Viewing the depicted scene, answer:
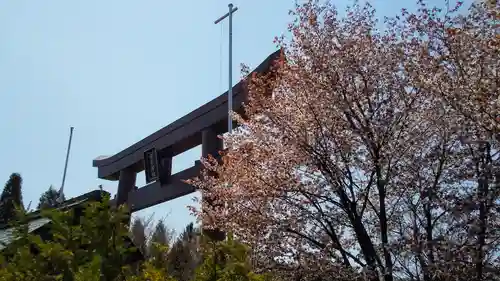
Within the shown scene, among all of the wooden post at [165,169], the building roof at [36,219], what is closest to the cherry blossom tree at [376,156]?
the building roof at [36,219]

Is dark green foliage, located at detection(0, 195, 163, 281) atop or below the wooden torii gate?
below

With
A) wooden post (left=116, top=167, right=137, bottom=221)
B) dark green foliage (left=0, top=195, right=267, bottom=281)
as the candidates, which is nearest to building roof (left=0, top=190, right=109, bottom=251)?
dark green foliage (left=0, top=195, right=267, bottom=281)

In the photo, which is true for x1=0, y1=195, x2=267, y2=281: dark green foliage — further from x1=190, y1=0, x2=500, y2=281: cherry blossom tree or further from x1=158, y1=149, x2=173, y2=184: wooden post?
x1=158, y1=149, x2=173, y2=184: wooden post

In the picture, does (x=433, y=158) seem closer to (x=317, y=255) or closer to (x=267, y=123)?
(x=317, y=255)

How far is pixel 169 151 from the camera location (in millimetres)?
14125

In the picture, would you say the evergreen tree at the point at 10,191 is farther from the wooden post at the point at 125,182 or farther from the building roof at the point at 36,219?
the building roof at the point at 36,219

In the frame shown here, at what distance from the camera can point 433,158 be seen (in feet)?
21.0

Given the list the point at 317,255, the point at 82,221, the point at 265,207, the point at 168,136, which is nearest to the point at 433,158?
the point at 317,255

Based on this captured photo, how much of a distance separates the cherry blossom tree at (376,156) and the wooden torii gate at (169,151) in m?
3.04

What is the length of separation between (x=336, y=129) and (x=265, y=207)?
5.20ft

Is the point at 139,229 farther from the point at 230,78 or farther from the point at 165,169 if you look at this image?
the point at 230,78

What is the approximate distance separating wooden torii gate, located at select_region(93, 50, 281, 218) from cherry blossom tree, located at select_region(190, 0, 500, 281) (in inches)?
120

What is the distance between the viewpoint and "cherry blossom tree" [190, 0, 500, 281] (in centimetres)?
563

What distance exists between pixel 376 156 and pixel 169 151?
28.0ft
